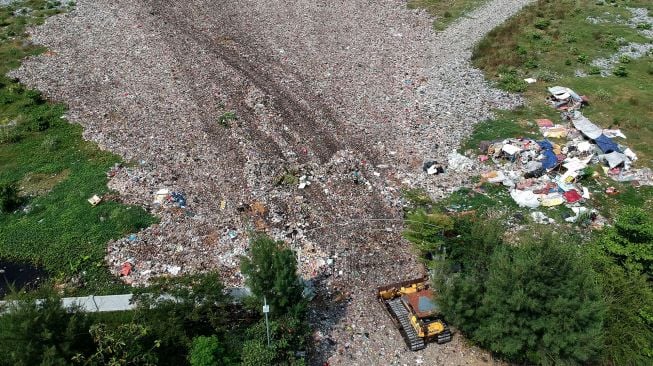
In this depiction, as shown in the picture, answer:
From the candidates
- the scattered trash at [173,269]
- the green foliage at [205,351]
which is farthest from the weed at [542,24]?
the green foliage at [205,351]

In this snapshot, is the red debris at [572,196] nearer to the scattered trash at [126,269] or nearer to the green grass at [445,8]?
the scattered trash at [126,269]

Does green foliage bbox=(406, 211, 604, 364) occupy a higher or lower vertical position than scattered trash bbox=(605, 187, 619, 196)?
higher

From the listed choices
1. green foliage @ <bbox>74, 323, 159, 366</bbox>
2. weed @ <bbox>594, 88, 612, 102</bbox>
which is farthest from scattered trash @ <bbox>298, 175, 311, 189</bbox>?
weed @ <bbox>594, 88, 612, 102</bbox>

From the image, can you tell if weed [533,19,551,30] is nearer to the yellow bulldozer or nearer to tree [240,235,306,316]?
the yellow bulldozer

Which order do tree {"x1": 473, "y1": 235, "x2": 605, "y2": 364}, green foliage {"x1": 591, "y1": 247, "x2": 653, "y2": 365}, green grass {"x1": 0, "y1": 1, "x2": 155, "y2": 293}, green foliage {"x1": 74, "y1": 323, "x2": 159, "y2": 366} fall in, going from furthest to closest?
1. green grass {"x1": 0, "y1": 1, "x2": 155, "y2": 293}
2. green foliage {"x1": 591, "y1": 247, "x2": 653, "y2": 365}
3. tree {"x1": 473, "y1": 235, "x2": 605, "y2": 364}
4. green foliage {"x1": 74, "y1": 323, "x2": 159, "y2": 366}

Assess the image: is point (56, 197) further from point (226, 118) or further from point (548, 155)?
point (548, 155)

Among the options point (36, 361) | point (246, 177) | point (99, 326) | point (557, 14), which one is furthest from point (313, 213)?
point (557, 14)

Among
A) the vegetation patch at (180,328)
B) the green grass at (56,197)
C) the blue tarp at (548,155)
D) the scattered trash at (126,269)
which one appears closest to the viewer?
the vegetation patch at (180,328)

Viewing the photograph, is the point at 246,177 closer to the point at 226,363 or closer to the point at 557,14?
the point at 226,363
